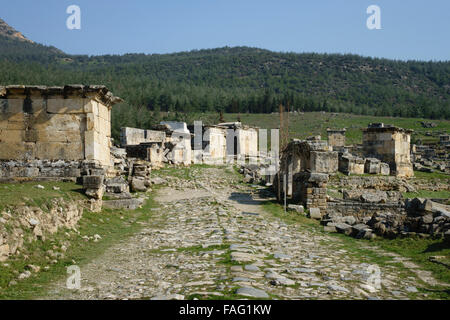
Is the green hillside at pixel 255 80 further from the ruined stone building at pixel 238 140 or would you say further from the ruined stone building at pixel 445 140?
the ruined stone building at pixel 445 140

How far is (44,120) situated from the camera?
466 inches

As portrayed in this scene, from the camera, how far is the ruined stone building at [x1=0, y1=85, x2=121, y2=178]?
1171cm

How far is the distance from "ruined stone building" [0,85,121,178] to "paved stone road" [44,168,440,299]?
10.6 ft

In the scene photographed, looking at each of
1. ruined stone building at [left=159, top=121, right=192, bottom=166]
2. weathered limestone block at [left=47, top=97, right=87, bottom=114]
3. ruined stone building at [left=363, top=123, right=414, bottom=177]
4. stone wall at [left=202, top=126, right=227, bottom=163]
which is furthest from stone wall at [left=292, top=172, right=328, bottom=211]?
stone wall at [left=202, top=126, right=227, bottom=163]

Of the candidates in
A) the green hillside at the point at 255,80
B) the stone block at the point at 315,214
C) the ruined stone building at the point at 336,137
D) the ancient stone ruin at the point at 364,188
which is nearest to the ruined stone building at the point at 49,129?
the ancient stone ruin at the point at 364,188

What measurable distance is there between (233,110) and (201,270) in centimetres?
8605

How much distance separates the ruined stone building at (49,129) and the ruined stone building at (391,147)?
18298mm

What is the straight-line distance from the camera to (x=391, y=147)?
78.2ft

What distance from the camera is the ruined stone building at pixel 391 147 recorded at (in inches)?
933

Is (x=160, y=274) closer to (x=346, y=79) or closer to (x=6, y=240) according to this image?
(x=6, y=240)

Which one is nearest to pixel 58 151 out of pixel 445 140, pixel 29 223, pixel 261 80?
pixel 29 223

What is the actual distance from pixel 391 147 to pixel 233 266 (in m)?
20.6

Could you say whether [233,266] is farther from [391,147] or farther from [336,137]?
[336,137]
